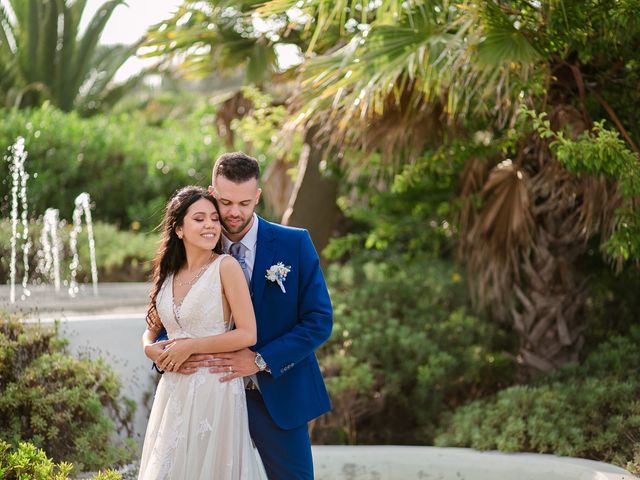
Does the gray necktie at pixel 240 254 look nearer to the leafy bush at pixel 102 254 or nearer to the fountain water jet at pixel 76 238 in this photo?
the fountain water jet at pixel 76 238

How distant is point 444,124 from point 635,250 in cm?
194

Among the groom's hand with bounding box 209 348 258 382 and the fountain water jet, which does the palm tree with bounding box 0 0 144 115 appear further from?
the groom's hand with bounding box 209 348 258 382

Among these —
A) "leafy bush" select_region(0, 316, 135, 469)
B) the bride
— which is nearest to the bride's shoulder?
the bride

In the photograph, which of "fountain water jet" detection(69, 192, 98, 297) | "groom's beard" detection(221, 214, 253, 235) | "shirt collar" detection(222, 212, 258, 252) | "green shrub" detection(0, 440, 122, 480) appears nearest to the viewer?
"groom's beard" detection(221, 214, 253, 235)

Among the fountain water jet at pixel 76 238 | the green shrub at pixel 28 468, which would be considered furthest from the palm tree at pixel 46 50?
the green shrub at pixel 28 468

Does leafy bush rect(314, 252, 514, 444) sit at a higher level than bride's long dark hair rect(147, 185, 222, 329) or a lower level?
lower

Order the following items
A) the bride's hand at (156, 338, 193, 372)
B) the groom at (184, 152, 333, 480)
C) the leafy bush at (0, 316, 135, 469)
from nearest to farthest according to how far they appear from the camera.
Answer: the bride's hand at (156, 338, 193, 372), the groom at (184, 152, 333, 480), the leafy bush at (0, 316, 135, 469)

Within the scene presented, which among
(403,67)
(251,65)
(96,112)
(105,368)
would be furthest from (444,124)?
(96,112)

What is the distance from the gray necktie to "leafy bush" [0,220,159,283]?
270 inches

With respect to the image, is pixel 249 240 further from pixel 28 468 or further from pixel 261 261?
pixel 28 468

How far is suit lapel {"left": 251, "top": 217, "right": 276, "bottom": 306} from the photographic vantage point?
409cm

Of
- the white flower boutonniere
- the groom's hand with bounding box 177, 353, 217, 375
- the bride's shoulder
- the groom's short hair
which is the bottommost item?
the groom's hand with bounding box 177, 353, 217, 375

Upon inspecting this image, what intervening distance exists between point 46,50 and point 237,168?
14812mm

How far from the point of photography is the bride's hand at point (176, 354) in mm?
3865
